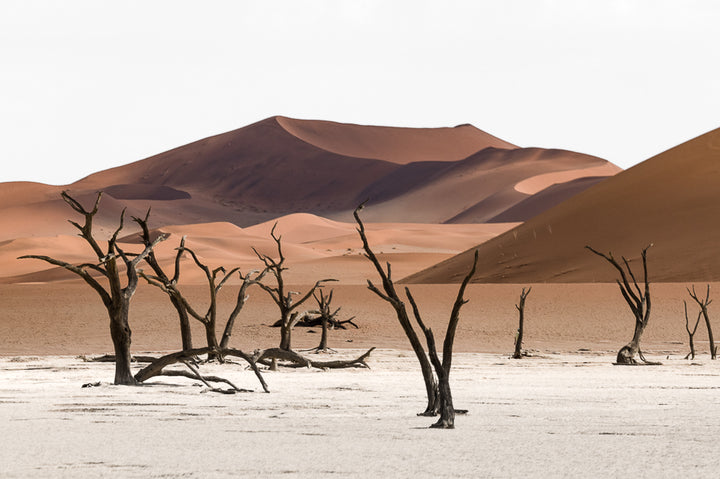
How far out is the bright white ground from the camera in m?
8.01

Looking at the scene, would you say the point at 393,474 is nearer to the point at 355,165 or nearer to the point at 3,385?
the point at 3,385

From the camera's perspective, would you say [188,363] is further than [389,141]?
No

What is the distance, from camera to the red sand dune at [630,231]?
45906mm

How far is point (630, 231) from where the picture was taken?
5134cm

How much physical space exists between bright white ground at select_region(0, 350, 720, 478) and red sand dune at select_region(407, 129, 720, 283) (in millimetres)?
29256

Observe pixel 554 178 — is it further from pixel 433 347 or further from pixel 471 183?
pixel 433 347

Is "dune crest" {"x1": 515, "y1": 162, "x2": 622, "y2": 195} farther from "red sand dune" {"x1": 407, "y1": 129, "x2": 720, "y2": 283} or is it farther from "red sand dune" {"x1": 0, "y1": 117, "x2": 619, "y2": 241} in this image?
"red sand dune" {"x1": 407, "y1": 129, "x2": 720, "y2": 283}

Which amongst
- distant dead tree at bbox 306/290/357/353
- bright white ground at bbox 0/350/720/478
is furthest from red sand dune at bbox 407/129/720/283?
bright white ground at bbox 0/350/720/478

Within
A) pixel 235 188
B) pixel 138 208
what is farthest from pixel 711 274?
pixel 235 188

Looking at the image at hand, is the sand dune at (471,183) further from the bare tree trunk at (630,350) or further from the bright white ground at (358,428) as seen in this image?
the bright white ground at (358,428)

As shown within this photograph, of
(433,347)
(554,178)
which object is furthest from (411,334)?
(554,178)

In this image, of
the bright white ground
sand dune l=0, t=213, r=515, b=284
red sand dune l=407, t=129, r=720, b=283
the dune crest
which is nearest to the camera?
the bright white ground

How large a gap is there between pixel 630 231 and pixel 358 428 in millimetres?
42635

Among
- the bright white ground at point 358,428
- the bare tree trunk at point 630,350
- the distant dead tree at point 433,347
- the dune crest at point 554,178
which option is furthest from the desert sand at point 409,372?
the dune crest at point 554,178
